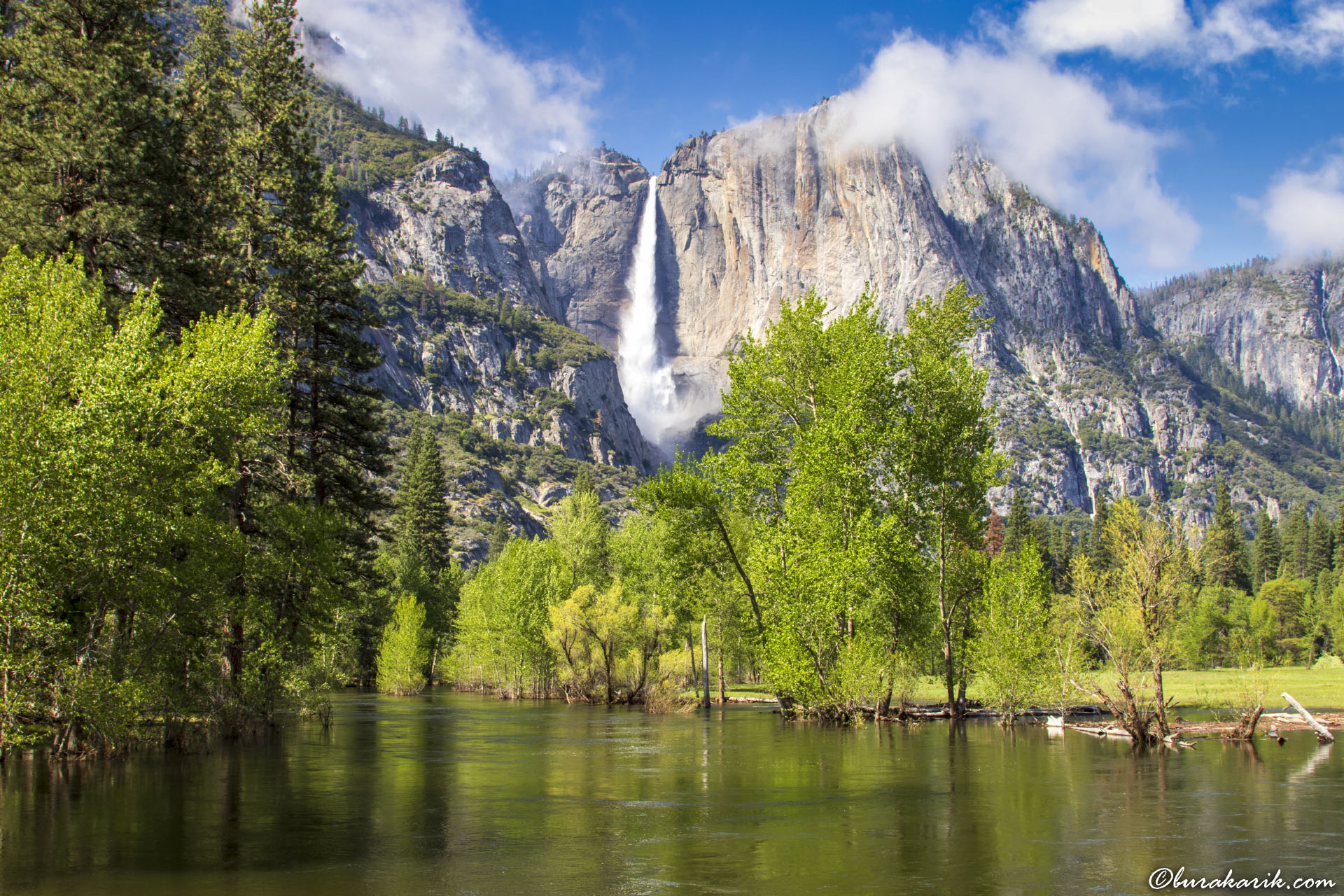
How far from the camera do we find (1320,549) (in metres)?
132

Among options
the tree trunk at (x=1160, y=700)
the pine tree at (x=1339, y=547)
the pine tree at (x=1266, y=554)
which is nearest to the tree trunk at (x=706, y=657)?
the tree trunk at (x=1160, y=700)

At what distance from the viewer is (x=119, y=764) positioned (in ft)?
87.1

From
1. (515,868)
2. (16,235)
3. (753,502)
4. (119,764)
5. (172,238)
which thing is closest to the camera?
(515,868)

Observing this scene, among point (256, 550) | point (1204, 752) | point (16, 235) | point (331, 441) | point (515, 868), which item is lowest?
point (1204, 752)

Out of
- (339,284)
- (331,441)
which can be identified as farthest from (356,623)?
(339,284)

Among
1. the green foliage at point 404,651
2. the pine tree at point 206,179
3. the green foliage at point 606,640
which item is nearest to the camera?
the pine tree at point 206,179

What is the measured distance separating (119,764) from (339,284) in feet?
72.5

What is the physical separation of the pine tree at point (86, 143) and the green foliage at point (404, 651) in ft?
158

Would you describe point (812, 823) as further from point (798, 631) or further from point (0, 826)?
point (798, 631)

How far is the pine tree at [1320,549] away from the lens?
431 ft

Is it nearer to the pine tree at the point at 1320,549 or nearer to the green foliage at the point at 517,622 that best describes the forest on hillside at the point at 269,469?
the green foliage at the point at 517,622

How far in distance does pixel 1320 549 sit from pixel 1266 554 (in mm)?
9268

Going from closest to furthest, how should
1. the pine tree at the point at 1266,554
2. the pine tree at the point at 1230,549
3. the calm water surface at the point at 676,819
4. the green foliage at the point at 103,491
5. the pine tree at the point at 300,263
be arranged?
the calm water surface at the point at 676,819 → the green foliage at the point at 103,491 → the pine tree at the point at 300,263 → the pine tree at the point at 1230,549 → the pine tree at the point at 1266,554
